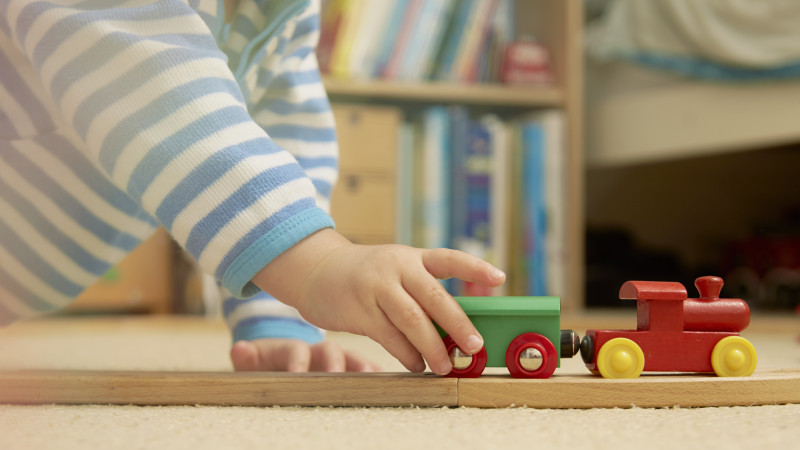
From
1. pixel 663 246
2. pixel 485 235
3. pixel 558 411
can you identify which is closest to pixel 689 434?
pixel 558 411

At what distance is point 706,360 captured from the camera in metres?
0.47

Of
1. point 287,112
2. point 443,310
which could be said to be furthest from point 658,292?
point 287,112

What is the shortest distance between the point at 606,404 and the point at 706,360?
0.26ft

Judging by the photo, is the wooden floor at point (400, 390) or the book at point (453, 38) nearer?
the wooden floor at point (400, 390)

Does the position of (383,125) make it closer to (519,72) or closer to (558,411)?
(519,72)

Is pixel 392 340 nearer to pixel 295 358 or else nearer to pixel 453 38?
pixel 295 358

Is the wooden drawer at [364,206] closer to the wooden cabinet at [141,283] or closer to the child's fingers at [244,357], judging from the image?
the wooden cabinet at [141,283]

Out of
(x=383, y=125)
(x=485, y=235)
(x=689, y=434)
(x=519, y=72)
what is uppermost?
(x=519, y=72)

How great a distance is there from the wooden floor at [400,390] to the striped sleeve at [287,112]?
0.62 feet

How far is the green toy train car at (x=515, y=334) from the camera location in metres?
0.45

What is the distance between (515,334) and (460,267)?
0.06 meters

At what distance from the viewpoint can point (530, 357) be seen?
1.46 ft

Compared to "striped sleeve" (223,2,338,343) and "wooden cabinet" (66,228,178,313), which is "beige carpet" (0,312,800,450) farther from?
"wooden cabinet" (66,228,178,313)

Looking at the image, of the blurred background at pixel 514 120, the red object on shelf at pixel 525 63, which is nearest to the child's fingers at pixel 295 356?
the blurred background at pixel 514 120
